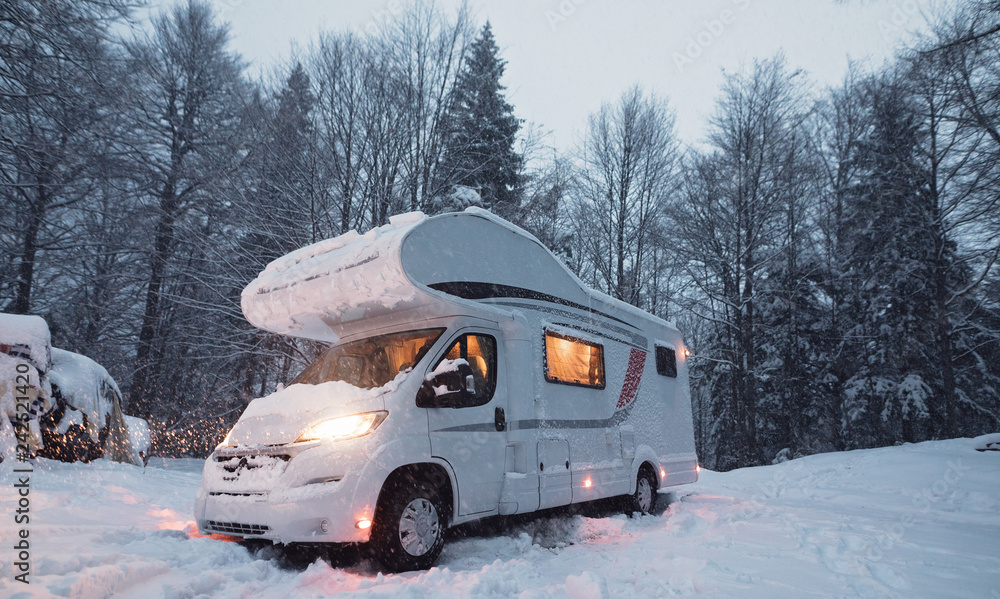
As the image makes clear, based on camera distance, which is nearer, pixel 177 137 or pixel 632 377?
pixel 632 377

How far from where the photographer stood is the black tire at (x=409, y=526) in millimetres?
4484

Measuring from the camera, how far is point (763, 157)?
20.2 metres

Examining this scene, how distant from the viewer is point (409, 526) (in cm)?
470

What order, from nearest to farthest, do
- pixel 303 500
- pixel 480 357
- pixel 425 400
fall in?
pixel 303 500 → pixel 425 400 → pixel 480 357

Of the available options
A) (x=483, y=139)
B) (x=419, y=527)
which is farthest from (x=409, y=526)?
(x=483, y=139)

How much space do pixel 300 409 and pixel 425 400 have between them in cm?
103

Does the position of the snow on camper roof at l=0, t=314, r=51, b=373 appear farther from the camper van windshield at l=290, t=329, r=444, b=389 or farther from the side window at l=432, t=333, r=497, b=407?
the side window at l=432, t=333, r=497, b=407

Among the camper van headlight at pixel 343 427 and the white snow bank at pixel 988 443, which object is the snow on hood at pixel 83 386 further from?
the white snow bank at pixel 988 443

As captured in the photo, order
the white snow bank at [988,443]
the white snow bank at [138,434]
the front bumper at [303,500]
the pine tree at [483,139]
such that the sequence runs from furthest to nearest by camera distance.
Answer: the pine tree at [483,139], the white snow bank at [988,443], the white snow bank at [138,434], the front bumper at [303,500]

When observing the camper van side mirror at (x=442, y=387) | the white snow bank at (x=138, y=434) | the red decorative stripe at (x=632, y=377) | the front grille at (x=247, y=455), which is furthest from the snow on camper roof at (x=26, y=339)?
the red decorative stripe at (x=632, y=377)

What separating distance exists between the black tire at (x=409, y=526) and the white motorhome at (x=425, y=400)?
12 mm

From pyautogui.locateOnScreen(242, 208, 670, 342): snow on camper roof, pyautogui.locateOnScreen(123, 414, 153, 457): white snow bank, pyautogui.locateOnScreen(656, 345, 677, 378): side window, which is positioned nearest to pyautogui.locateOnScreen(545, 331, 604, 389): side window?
pyautogui.locateOnScreen(242, 208, 670, 342): snow on camper roof

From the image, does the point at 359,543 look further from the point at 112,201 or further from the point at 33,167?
the point at 112,201

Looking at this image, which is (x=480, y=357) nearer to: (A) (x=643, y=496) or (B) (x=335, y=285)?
(B) (x=335, y=285)
